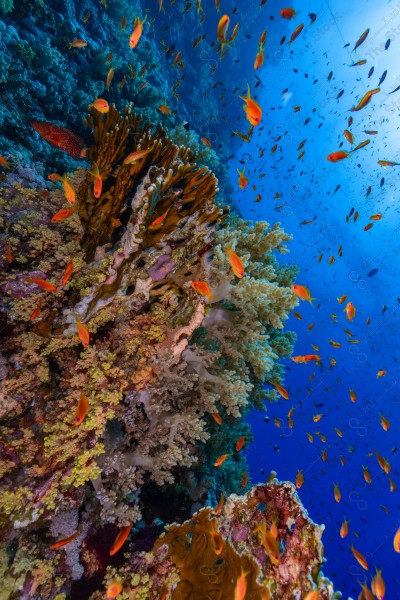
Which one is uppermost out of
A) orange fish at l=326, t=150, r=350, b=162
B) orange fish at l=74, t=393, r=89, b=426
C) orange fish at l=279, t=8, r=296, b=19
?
orange fish at l=279, t=8, r=296, b=19

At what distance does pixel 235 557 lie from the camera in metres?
3.09

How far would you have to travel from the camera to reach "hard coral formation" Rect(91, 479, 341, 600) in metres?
2.69

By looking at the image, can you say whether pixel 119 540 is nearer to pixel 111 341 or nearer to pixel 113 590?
pixel 113 590

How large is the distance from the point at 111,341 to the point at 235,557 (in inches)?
106

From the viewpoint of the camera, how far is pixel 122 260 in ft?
11.8

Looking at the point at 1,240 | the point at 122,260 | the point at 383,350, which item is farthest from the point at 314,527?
the point at 383,350

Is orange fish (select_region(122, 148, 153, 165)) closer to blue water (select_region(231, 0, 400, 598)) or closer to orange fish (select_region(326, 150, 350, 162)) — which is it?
orange fish (select_region(326, 150, 350, 162))

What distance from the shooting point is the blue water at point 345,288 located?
41344 mm

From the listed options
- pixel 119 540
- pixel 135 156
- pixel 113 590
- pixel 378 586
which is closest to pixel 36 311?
pixel 135 156

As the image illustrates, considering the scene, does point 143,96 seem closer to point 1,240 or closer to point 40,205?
point 40,205

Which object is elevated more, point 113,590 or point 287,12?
point 287,12

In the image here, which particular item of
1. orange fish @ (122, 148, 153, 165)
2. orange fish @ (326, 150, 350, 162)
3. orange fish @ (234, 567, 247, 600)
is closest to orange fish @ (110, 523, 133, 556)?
orange fish @ (234, 567, 247, 600)

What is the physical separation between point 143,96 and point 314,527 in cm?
1181

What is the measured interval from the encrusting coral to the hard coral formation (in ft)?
1.76
